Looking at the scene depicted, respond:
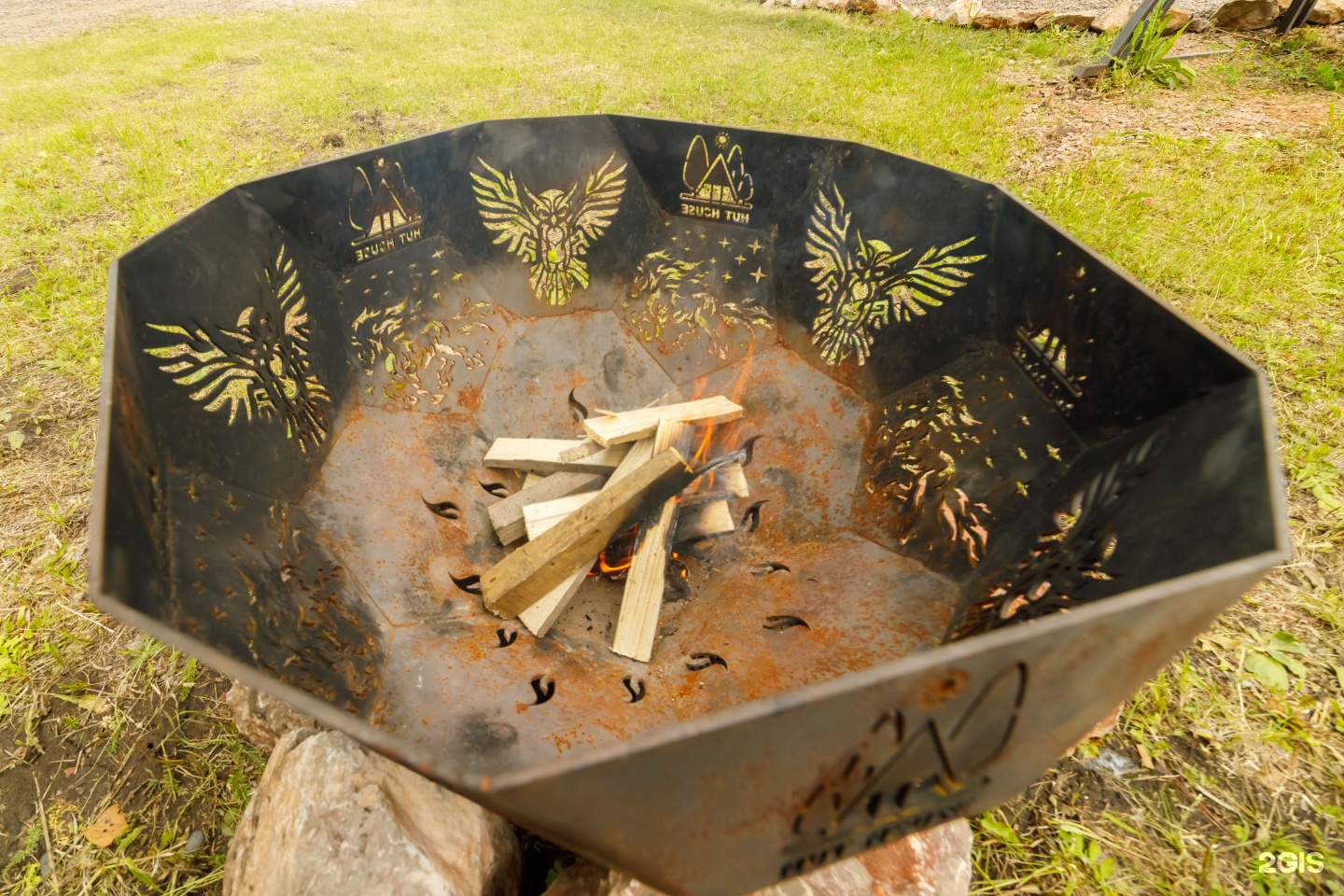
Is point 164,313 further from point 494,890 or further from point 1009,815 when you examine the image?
point 1009,815

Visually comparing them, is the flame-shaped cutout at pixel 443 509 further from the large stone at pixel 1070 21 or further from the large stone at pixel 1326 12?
the large stone at pixel 1326 12

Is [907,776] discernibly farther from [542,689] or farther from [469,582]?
[469,582]

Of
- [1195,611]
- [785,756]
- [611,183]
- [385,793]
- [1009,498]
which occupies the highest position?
[611,183]

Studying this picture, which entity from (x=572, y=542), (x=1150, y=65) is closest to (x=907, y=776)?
(x=572, y=542)

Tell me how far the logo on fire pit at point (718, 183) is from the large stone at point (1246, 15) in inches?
303

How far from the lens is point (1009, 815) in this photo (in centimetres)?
164

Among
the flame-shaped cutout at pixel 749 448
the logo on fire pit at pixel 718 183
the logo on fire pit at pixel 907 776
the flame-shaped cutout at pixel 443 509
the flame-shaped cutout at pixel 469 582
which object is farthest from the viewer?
the logo on fire pit at pixel 718 183

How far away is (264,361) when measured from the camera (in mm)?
1806

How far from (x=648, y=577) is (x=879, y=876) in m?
0.96

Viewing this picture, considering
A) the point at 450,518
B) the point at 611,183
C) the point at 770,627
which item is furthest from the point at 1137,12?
the point at 450,518

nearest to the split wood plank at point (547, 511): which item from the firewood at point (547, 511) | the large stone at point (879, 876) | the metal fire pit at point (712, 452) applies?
the firewood at point (547, 511)

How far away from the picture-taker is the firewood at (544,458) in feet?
7.23

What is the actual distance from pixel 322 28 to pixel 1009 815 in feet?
33.6

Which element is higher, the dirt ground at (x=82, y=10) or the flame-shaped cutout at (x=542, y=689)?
the dirt ground at (x=82, y=10)
